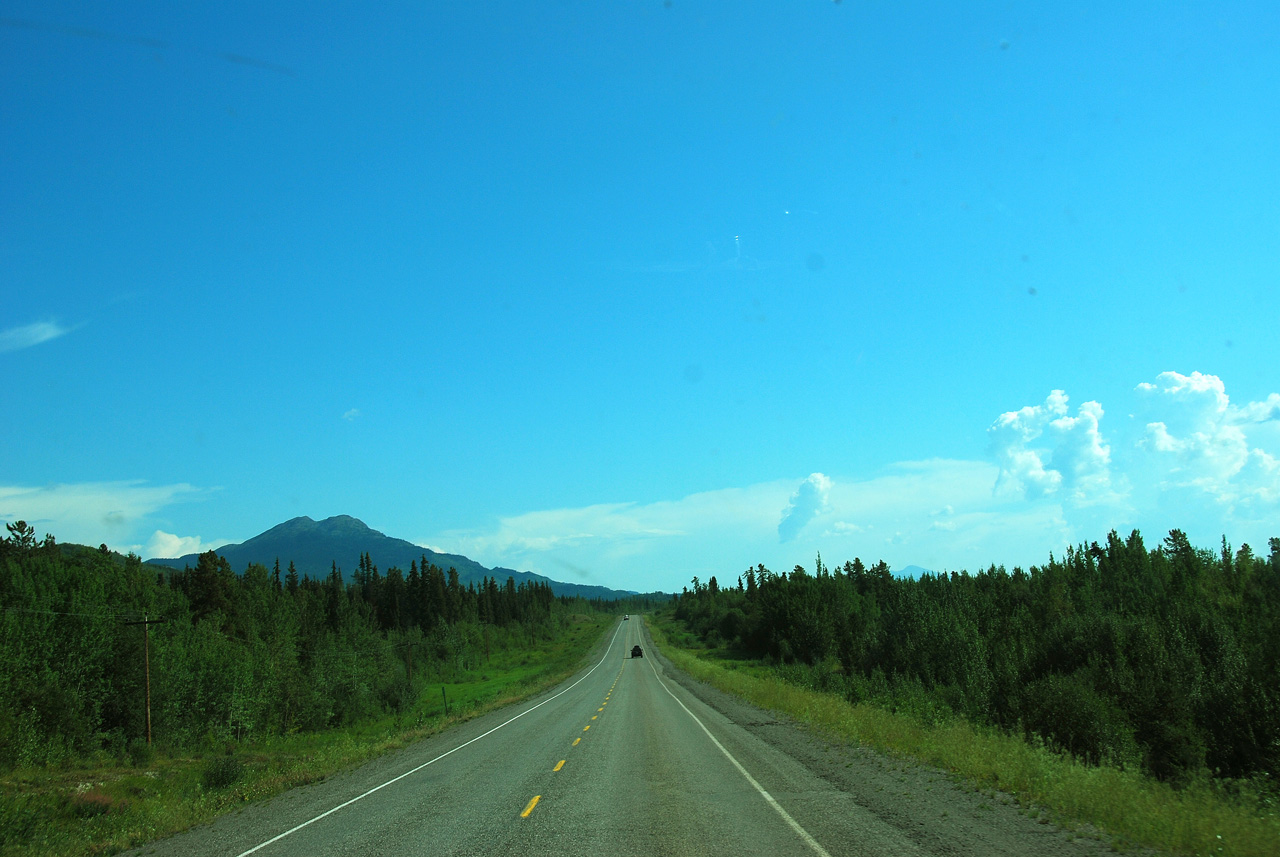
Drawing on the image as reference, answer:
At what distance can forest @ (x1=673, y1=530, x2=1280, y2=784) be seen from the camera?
26.5 metres

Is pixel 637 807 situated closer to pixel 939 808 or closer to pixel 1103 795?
pixel 939 808

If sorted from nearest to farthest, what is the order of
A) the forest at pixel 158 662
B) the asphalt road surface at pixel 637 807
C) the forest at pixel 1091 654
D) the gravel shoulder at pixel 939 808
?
the gravel shoulder at pixel 939 808
the asphalt road surface at pixel 637 807
the forest at pixel 1091 654
the forest at pixel 158 662

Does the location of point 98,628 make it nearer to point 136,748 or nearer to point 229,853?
point 136,748

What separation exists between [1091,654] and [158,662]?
188 ft

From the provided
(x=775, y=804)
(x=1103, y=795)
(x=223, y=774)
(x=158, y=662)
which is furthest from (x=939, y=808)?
(x=158, y=662)

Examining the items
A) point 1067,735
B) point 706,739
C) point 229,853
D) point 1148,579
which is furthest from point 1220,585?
point 229,853

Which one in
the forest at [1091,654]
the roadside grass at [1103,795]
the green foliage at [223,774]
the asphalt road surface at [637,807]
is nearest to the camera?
the roadside grass at [1103,795]

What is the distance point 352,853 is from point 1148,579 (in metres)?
75.1

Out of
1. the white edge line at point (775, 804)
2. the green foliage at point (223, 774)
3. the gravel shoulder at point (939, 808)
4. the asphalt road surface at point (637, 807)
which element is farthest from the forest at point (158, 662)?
the gravel shoulder at point (939, 808)

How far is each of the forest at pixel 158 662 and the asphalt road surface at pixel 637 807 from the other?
30.2 metres

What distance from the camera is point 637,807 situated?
38.0 ft

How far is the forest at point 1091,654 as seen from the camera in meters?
26.5

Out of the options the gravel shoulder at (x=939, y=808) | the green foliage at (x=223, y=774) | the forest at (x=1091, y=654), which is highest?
the gravel shoulder at (x=939, y=808)

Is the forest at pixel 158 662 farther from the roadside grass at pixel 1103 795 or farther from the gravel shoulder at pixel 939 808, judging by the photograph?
the roadside grass at pixel 1103 795
